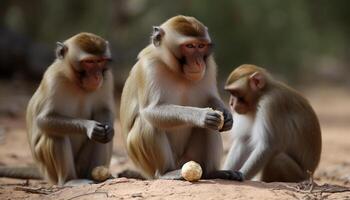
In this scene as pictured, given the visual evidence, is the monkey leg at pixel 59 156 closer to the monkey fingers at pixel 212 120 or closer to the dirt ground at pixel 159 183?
the dirt ground at pixel 159 183

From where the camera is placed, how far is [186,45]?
682cm

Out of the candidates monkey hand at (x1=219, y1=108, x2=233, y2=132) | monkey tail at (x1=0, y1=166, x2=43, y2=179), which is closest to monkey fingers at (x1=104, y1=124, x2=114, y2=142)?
monkey hand at (x1=219, y1=108, x2=233, y2=132)

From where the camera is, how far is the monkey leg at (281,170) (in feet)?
26.3

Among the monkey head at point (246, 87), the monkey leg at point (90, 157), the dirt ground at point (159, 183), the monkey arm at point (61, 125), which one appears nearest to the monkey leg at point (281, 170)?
the dirt ground at point (159, 183)

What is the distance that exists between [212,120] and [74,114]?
1.98 meters

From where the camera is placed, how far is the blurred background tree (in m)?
18.9

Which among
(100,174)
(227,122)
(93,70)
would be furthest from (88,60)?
(227,122)

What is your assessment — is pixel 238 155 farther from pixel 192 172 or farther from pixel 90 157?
pixel 192 172

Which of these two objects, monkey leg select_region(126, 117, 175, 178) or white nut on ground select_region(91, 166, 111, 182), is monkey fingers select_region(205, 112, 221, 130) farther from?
white nut on ground select_region(91, 166, 111, 182)

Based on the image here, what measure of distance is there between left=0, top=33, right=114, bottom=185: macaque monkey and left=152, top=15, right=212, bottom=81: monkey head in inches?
35.6

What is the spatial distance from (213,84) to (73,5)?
13.3m

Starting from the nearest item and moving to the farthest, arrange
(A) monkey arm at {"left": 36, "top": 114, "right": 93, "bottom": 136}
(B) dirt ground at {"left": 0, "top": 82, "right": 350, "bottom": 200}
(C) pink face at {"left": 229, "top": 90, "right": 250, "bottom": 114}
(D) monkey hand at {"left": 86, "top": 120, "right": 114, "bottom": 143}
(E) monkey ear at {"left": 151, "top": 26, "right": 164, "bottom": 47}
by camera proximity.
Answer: (B) dirt ground at {"left": 0, "top": 82, "right": 350, "bottom": 200} < (E) monkey ear at {"left": 151, "top": 26, "right": 164, "bottom": 47} < (D) monkey hand at {"left": 86, "top": 120, "right": 114, "bottom": 143} < (A) monkey arm at {"left": 36, "top": 114, "right": 93, "bottom": 136} < (C) pink face at {"left": 229, "top": 90, "right": 250, "bottom": 114}

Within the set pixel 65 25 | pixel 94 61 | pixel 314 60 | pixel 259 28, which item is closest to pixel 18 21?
pixel 65 25

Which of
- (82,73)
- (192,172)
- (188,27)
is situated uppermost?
(188,27)
